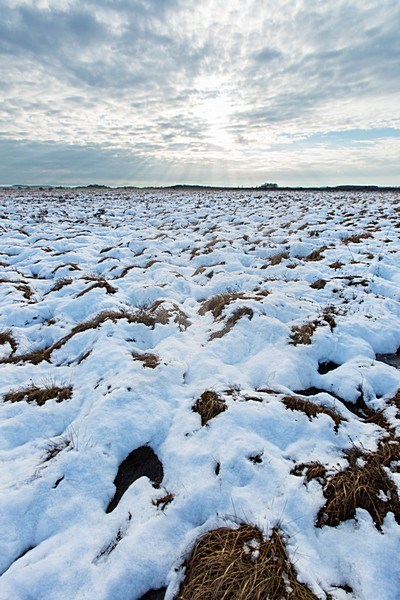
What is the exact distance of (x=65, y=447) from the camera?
3.68 metres

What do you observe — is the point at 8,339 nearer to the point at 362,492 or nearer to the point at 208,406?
the point at 208,406

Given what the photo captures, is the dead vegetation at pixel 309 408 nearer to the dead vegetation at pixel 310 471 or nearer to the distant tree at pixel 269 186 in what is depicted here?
the dead vegetation at pixel 310 471

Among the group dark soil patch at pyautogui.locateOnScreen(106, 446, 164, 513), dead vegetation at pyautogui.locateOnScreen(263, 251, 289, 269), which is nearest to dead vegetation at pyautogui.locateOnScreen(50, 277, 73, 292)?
dead vegetation at pyautogui.locateOnScreen(263, 251, 289, 269)

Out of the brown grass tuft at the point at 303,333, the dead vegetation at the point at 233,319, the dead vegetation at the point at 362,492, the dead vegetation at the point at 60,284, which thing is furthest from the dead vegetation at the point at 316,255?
the dead vegetation at the point at 362,492

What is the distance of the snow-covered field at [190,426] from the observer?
2.59 meters

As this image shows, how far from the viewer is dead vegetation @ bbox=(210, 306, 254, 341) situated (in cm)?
585

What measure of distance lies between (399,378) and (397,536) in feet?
8.37

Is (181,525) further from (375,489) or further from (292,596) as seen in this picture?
(375,489)

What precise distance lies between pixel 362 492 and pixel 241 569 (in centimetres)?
132

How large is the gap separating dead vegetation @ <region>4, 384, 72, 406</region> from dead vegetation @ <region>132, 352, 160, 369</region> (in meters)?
1.10

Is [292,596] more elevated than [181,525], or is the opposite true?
[292,596]

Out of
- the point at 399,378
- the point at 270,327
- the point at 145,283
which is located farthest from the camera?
the point at 145,283

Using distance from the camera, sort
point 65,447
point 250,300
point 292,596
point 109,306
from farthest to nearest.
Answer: point 109,306 → point 250,300 → point 65,447 → point 292,596

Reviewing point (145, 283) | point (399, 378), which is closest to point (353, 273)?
point (399, 378)
